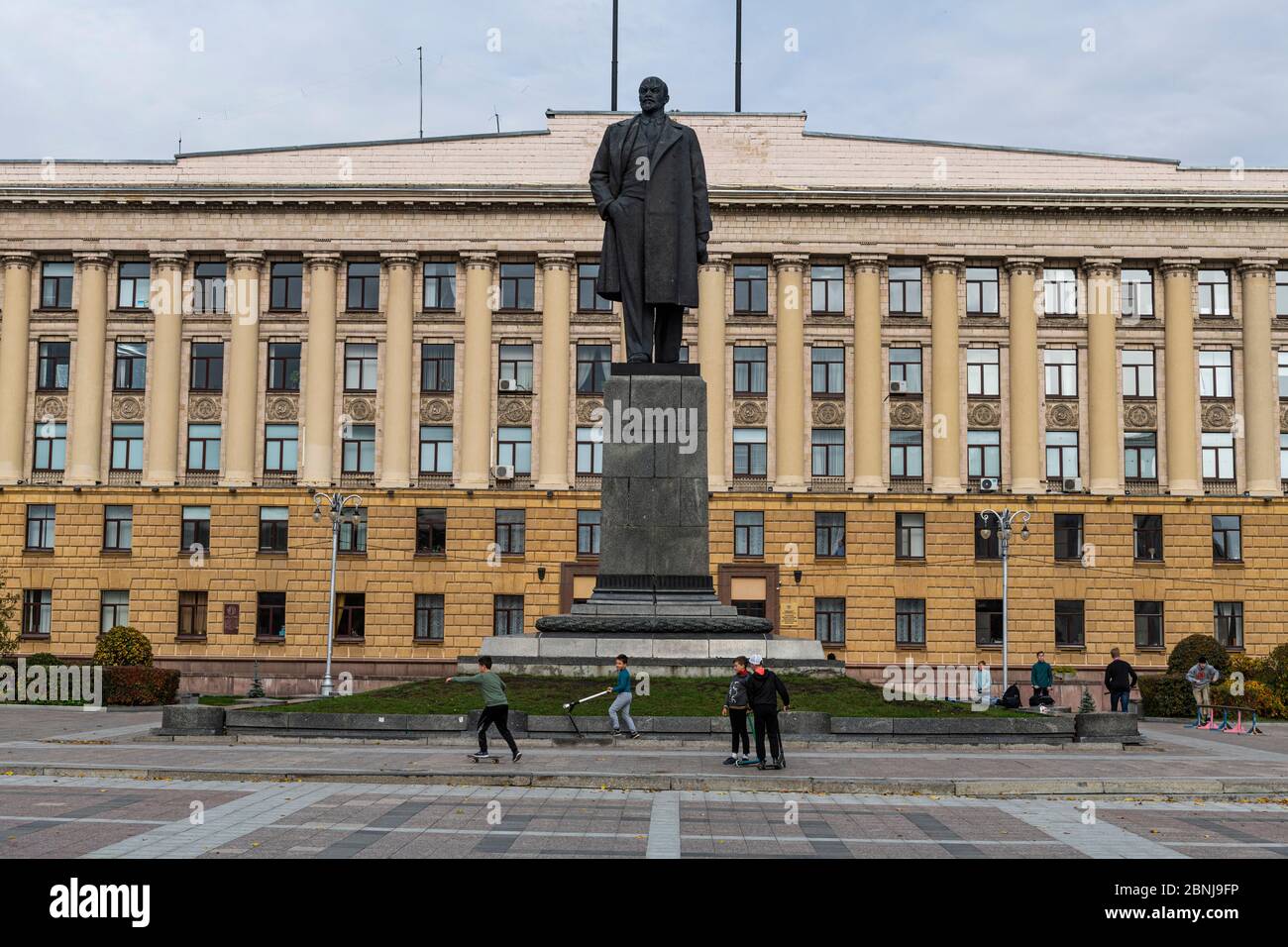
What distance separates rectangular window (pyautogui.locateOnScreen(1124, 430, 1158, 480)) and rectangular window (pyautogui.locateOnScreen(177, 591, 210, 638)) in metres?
38.8

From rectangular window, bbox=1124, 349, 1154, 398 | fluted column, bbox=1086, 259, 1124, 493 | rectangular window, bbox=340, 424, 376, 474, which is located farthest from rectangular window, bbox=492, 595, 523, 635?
rectangular window, bbox=1124, 349, 1154, 398

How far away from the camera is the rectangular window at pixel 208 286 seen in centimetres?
6050

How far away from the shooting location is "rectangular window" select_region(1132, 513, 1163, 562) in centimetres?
5788

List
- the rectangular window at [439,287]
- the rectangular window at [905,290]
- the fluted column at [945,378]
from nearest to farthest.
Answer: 1. the fluted column at [945,378]
2. the rectangular window at [905,290]
3. the rectangular window at [439,287]

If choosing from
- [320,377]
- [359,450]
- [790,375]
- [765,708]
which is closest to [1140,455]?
[790,375]

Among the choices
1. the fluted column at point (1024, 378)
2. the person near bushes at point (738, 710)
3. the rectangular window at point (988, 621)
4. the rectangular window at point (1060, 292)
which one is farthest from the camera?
the rectangular window at point (1060, 292)

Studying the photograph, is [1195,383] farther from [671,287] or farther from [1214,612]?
[671,287]

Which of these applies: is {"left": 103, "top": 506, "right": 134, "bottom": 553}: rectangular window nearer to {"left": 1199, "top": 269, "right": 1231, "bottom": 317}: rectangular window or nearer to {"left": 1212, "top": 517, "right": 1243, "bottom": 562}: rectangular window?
{"left": 1212, "top": 517, "right": 1243, "bottom": 562}: rectangular window

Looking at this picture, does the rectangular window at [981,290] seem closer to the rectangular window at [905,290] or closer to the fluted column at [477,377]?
the rectangular window at [905,290]

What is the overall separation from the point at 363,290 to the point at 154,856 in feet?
166

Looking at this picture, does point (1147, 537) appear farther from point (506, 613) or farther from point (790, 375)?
point (506, 613)

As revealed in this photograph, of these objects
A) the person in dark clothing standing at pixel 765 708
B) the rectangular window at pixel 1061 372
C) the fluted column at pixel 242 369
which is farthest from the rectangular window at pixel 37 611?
the person in dark clothing standing at pixel 765 708

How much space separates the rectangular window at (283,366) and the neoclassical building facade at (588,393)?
98 millimetres

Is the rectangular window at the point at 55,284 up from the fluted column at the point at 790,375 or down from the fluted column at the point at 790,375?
up
